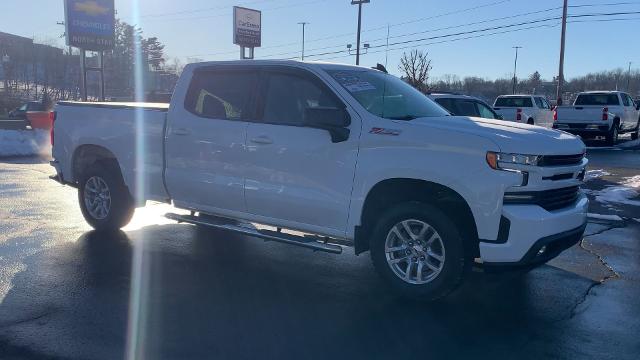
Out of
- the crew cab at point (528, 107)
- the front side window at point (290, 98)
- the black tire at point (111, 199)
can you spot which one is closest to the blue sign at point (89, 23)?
the crew cab at point (528, 107)

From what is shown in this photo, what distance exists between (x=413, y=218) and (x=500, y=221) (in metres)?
0.74

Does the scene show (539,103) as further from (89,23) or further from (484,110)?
(89,23)

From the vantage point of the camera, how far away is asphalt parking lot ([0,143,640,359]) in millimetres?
4258

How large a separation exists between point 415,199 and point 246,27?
25.7 metres

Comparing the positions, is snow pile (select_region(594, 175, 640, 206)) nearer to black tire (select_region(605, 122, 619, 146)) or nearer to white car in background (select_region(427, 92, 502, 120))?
white car in background (select_region(427, 92, 502, 120))

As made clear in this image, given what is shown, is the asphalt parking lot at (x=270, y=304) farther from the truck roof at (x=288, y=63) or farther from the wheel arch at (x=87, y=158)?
the truck roof at (x=288, y=63)

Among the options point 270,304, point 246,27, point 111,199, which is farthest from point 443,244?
point 246,27

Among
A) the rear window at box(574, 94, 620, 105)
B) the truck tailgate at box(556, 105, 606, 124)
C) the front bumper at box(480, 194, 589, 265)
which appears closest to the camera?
the front bumper at box(480, 194, 589, 265)

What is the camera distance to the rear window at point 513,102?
963 inches

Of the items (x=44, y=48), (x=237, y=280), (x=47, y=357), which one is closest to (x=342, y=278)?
(x=237, y=280)

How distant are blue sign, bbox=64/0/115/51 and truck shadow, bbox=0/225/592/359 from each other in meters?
20.5

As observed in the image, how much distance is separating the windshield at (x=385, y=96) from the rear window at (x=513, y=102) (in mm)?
19399

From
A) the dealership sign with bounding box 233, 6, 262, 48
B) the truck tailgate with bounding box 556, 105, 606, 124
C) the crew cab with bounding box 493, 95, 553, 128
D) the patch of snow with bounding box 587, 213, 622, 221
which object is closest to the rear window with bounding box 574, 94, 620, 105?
the crew cab with bounding box 493, 95, 553, 128

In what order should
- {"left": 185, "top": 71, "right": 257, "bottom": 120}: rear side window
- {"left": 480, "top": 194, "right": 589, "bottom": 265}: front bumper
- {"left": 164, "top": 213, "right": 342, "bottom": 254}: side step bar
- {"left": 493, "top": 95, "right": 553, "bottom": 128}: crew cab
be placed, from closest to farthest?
1. {"left": 480, "top": 194, "right": 589, "bottom": 265}: front bumper
2. {"left": 164, "top": 213, "right": 342, "bottom": 254}: side step bar
3. {"left": 185, "top": 71, "right": 257, "bottom": 120}: rear side window
4. {"left": 493, "top": 95, "right": 553, "bottom": 128}: crew cab
